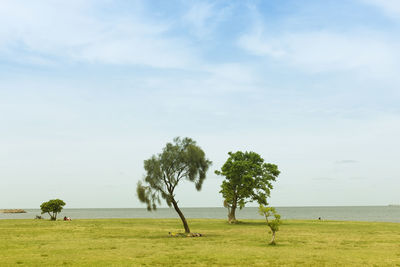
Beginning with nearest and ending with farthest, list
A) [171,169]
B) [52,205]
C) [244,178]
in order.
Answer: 1. [171,169]
2. [244,178]
3. [52,205]

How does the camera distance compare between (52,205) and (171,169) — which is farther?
(52,205)

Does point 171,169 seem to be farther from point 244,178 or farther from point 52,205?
point 52,205

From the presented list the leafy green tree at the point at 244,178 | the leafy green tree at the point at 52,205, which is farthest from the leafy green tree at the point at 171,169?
the leafy green tree at the point at 52,205

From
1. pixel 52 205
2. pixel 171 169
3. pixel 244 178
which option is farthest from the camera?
pixel 52 205

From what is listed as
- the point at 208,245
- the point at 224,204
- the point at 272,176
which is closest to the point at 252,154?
the point at 272,176

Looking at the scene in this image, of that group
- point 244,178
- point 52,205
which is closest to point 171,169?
point 244,178

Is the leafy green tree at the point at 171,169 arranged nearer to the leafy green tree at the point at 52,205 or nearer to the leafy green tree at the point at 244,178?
the leafy green tree at the point at 244,178

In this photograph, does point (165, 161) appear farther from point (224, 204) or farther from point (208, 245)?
point (224, 204)

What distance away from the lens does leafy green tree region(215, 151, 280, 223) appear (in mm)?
72825

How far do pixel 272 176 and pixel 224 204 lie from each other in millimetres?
12530

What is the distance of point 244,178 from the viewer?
71.5 m

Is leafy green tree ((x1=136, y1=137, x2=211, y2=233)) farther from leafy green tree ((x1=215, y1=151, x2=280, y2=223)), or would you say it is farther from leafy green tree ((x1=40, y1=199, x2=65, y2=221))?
leafy green tree ((x1=40, y1=199, x2=65, y2=221))

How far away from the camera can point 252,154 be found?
76.2 m

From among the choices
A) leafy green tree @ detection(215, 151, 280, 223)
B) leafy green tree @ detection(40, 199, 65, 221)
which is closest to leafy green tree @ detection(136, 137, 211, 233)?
leafy green tree @ detection(215, 151, 280, 223)
